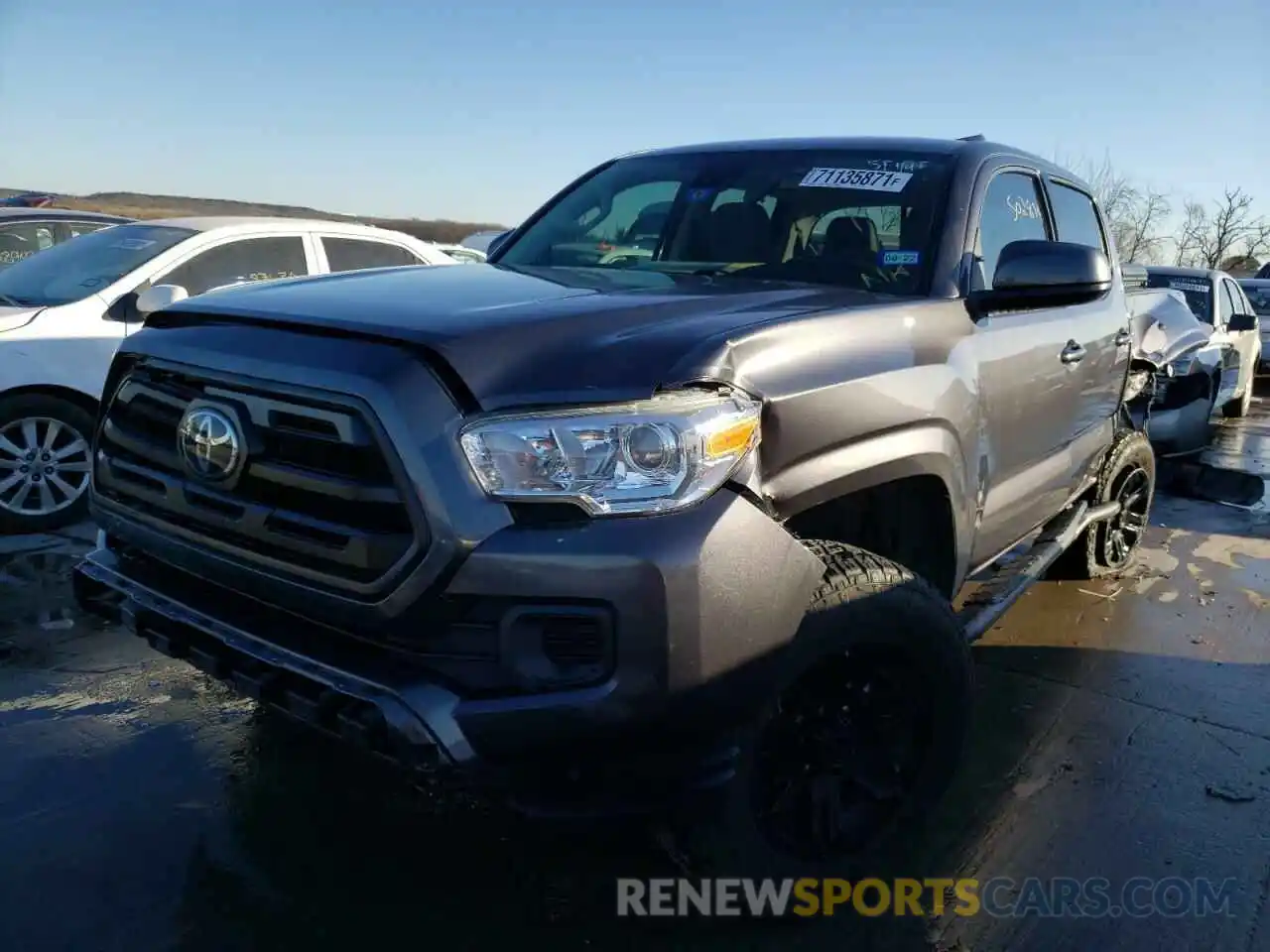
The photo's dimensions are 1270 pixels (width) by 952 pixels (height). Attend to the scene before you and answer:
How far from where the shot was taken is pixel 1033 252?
3.10m

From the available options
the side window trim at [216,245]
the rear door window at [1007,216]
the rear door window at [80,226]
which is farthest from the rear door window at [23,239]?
the rear door window at [1007,216]

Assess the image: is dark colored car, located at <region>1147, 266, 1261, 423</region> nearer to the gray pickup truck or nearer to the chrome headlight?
the gray pickup truck

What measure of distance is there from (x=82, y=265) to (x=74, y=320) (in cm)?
63

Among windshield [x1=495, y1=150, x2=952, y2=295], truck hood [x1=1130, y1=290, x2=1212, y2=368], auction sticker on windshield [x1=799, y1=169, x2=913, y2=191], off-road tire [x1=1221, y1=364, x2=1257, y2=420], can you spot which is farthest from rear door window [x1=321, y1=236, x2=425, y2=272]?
off-road tire [x1=1221, y1=364, x2=1257, y2=420]

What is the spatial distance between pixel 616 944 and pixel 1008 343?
84.7 inches

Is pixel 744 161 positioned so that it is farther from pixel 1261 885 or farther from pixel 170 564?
pixel 1261 885

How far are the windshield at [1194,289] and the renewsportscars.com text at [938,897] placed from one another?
31.1 feet

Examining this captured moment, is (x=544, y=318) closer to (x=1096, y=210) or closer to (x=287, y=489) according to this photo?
(x=287, y=489)

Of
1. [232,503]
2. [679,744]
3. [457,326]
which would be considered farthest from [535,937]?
[457,326]

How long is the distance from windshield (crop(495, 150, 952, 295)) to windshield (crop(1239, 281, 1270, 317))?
1392 cm

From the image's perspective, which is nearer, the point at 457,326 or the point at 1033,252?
the point at 457,326

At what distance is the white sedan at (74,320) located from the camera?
574 cm

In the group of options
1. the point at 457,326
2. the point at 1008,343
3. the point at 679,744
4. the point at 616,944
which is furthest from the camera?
the point at 1008,343

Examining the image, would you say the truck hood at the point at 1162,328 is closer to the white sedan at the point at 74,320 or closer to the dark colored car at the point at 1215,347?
the dark colored car at the point at 1215,347
